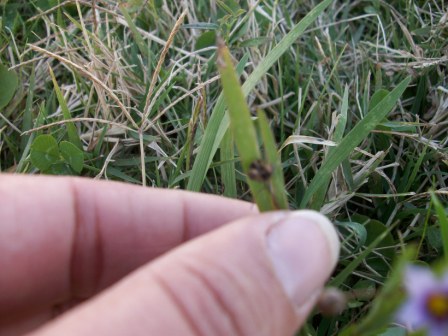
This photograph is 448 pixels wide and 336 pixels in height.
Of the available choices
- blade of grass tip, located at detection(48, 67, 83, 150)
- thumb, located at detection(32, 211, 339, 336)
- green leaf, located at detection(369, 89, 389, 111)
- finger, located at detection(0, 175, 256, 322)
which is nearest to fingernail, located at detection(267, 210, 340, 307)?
thumb, located at detection(32, 211, 339, 336)

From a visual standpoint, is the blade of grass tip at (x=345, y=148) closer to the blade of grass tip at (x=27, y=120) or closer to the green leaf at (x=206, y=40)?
the green leaf at (x=206, y=40)

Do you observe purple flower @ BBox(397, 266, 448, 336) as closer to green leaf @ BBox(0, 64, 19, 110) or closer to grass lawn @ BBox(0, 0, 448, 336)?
grass lawn @ BBox(0, 0, 448, 336)

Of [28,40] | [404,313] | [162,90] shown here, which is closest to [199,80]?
[162,90]

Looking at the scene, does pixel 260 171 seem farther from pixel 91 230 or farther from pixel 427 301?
pixel 91 230

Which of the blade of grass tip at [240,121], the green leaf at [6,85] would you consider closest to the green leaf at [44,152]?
the green leaf at [6,85]

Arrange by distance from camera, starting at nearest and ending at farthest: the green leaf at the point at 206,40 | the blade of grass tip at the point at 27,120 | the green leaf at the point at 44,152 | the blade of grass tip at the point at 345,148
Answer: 1. the blade of grass tip at the point at 345,148
2. the green leaf at the point at 44,152
3. the blade of grass tip at the point at 27,120
4. the green leaf at the point at 206,40

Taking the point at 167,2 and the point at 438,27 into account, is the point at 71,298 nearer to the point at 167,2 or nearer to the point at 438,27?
the point at 167,2
